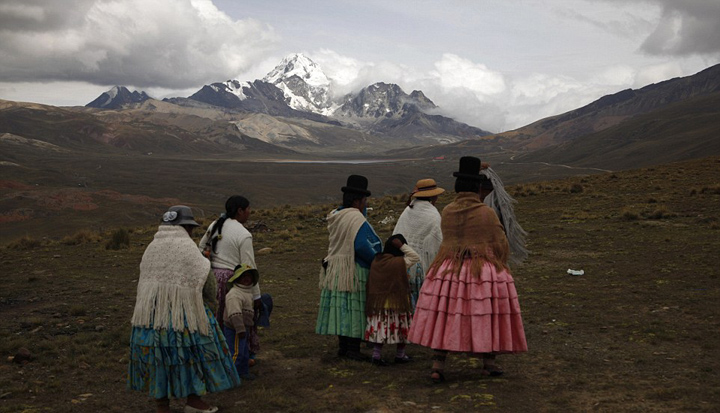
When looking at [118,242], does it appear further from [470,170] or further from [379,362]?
[470,170]

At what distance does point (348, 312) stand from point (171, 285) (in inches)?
95.0

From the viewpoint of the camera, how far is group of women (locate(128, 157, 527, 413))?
5504mm

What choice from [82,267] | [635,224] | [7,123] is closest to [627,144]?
[635,224]

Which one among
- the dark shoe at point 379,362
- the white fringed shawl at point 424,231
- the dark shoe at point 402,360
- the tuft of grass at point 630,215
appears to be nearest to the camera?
the dark shoe at point 379,362

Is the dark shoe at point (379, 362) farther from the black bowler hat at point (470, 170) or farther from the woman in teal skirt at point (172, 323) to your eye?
the black bowler hat at point (470, 170)

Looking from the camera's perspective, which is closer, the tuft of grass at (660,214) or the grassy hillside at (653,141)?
the tuft of grass at (660,214)

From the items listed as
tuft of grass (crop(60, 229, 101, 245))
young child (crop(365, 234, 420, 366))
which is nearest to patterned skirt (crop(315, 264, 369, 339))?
young child (crop(365, 234, 420, 366))

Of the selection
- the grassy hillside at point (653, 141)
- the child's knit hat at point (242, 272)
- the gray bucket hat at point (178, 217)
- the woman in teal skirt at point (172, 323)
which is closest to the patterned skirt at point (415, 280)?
the child's knit hat at point (242, 272)

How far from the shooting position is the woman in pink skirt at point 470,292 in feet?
20.0

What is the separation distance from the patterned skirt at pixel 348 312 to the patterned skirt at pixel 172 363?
1.85m

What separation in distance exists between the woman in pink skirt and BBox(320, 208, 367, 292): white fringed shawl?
106 cm

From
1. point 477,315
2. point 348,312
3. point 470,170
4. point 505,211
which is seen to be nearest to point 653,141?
point 505,211

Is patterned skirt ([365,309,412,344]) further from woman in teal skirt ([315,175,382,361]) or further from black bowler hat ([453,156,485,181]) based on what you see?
black bowler hat ([453,156,485,181])

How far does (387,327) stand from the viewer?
712 centimetres
